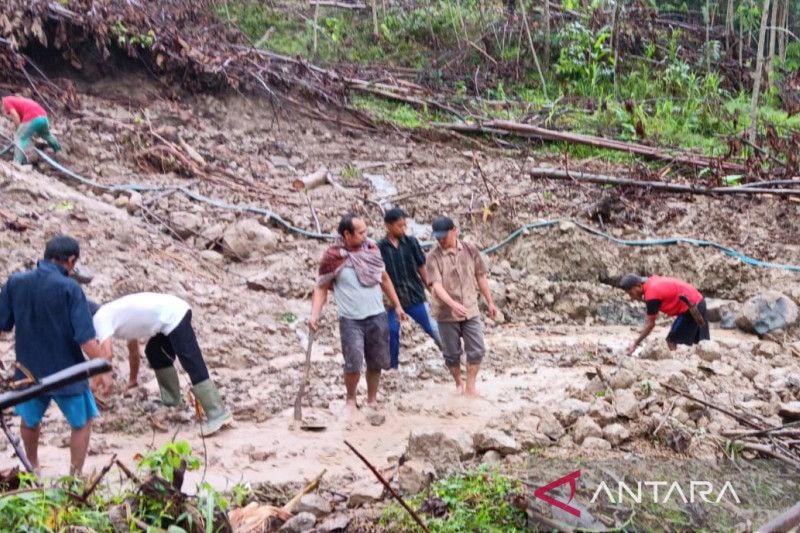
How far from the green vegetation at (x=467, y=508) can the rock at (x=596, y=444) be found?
2.84 ft

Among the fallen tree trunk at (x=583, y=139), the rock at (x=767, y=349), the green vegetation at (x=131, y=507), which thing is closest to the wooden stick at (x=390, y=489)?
the green vegetation at (x=131, y=507)

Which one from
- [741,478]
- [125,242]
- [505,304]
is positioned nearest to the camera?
[741,478]

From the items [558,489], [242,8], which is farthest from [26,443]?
[242,8]

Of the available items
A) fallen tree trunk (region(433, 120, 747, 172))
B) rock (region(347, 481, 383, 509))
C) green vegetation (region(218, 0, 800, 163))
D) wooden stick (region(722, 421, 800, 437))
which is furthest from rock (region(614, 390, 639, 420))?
green vegetation (region(218, 0, 800, 163))

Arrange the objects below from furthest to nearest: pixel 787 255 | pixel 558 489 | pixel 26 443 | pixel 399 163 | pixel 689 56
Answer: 1. pixel 689 56
2. pixel 399 163
3. pixel 787 255
4. pixel 26 443
5. pixel 558 489

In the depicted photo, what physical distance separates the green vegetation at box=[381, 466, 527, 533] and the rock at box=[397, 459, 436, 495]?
0.06 metres

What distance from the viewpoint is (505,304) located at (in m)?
9.66

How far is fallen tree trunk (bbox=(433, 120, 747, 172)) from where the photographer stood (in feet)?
42.9

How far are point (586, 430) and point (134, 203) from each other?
664 centimetres

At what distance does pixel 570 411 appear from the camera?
17.9 ft

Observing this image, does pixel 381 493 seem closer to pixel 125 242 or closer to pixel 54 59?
pixel 125 242

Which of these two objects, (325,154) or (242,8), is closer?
(325,154)

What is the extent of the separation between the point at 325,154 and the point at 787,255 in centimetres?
622

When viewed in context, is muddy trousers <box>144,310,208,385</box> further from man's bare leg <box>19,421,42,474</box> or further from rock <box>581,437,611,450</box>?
rock <box>581,437,611,450</box>
